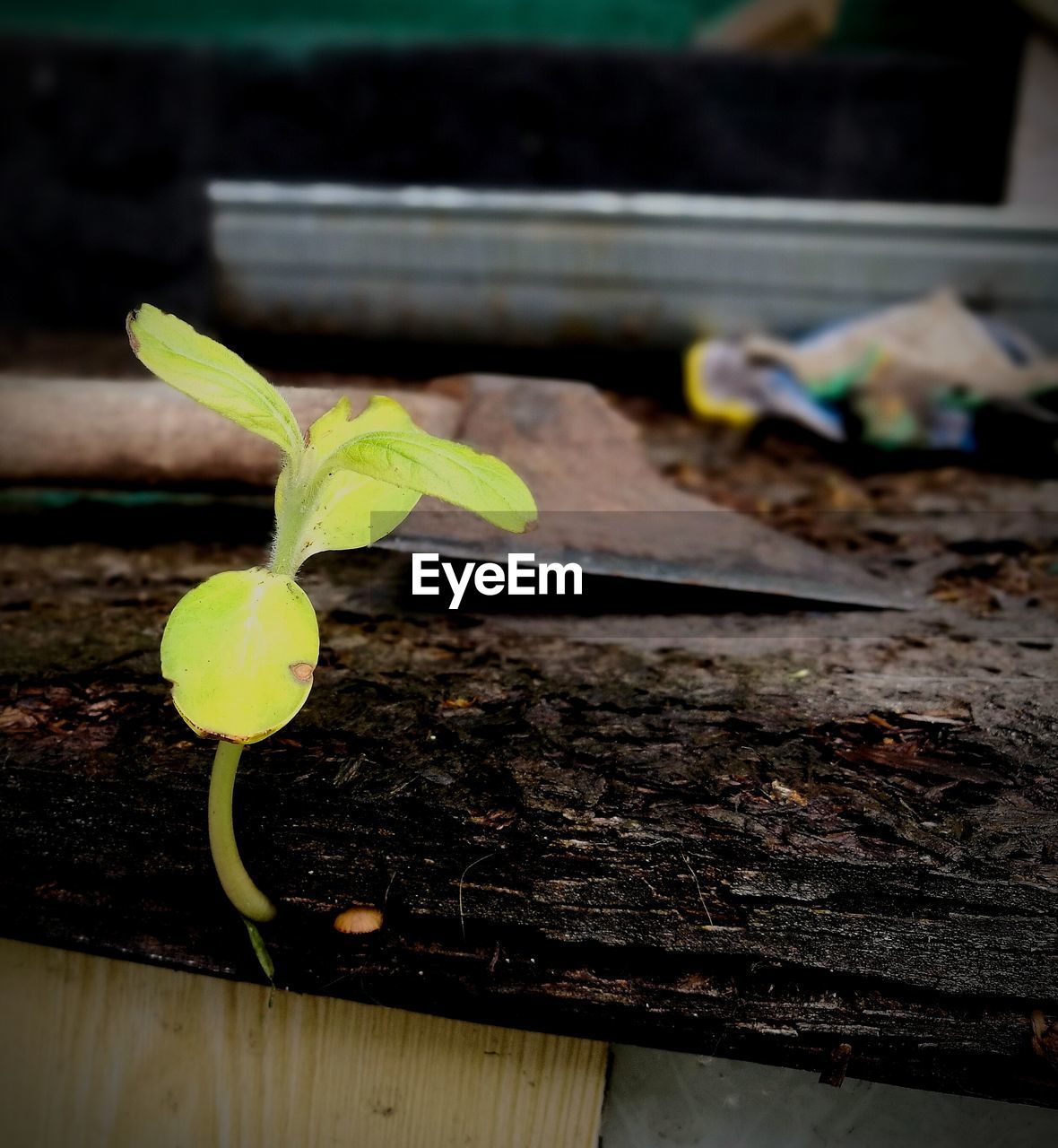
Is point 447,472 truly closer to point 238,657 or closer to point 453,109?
point 238,657

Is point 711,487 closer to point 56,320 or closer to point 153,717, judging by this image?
point 153,717

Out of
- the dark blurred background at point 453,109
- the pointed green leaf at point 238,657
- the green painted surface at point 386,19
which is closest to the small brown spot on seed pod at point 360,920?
the pointed green leaf at point 238,657

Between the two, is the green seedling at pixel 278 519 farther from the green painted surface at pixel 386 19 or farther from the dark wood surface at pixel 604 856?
the green painted surface at pixel 386 19

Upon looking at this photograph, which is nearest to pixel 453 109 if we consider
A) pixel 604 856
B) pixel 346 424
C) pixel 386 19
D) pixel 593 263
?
pixel 386 19

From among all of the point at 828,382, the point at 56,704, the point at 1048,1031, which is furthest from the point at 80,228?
the point at 1048,1031

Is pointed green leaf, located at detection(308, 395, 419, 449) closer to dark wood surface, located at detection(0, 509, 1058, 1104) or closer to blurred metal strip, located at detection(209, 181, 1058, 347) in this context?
dark wood surface, located at detection(0, 509, 1058, 1104)

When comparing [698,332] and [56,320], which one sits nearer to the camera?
[698,332]

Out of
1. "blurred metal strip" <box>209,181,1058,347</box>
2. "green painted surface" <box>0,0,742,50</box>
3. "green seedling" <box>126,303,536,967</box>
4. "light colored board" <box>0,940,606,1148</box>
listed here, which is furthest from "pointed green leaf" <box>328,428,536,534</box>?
"green painted surface" <box>0,0,742,50</box>
